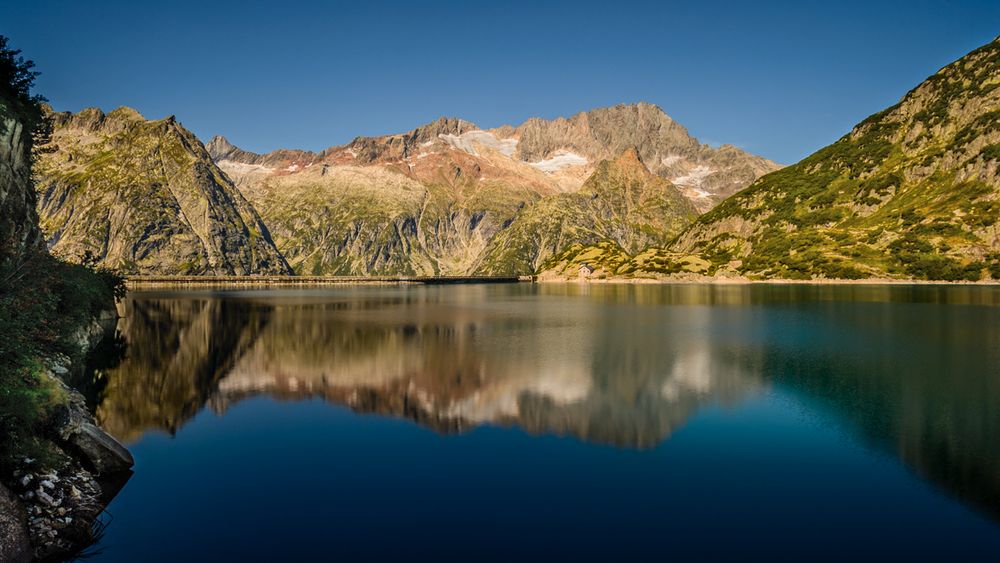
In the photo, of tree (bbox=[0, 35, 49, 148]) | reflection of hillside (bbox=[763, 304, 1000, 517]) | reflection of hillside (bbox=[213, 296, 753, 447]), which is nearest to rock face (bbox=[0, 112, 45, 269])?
tree (bbox=[0, 35, 49, 148])

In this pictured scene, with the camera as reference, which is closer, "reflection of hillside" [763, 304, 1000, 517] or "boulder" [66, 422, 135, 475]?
"boulder" [66, 422, 135, 475]

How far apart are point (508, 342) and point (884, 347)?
146 feet

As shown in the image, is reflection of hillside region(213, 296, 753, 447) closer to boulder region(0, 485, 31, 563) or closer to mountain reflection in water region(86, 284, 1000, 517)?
mountain reflection in water region(86, 284, 1000, 517)

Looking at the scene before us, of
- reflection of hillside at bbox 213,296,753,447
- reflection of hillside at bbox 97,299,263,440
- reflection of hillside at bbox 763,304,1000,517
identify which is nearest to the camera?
reflection of hillside at bbox 763,304,1000,517

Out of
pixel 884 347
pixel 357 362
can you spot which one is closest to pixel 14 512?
pixel 357 362

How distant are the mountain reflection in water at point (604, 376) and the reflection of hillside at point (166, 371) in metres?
0.25

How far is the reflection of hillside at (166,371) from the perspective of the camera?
41.0 meters

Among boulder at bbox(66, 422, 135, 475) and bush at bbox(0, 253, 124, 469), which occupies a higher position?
bush at bbox(0, 253, 124, 469)

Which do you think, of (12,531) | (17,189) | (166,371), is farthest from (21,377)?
(17,189)

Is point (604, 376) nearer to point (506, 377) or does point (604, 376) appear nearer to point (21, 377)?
point (506, 377)

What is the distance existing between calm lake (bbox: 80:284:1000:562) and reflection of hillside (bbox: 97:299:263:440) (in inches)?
16.1

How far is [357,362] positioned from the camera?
6222 cm

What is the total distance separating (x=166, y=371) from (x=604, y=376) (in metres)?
43.3

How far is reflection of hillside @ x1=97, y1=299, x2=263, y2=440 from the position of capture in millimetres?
40969
